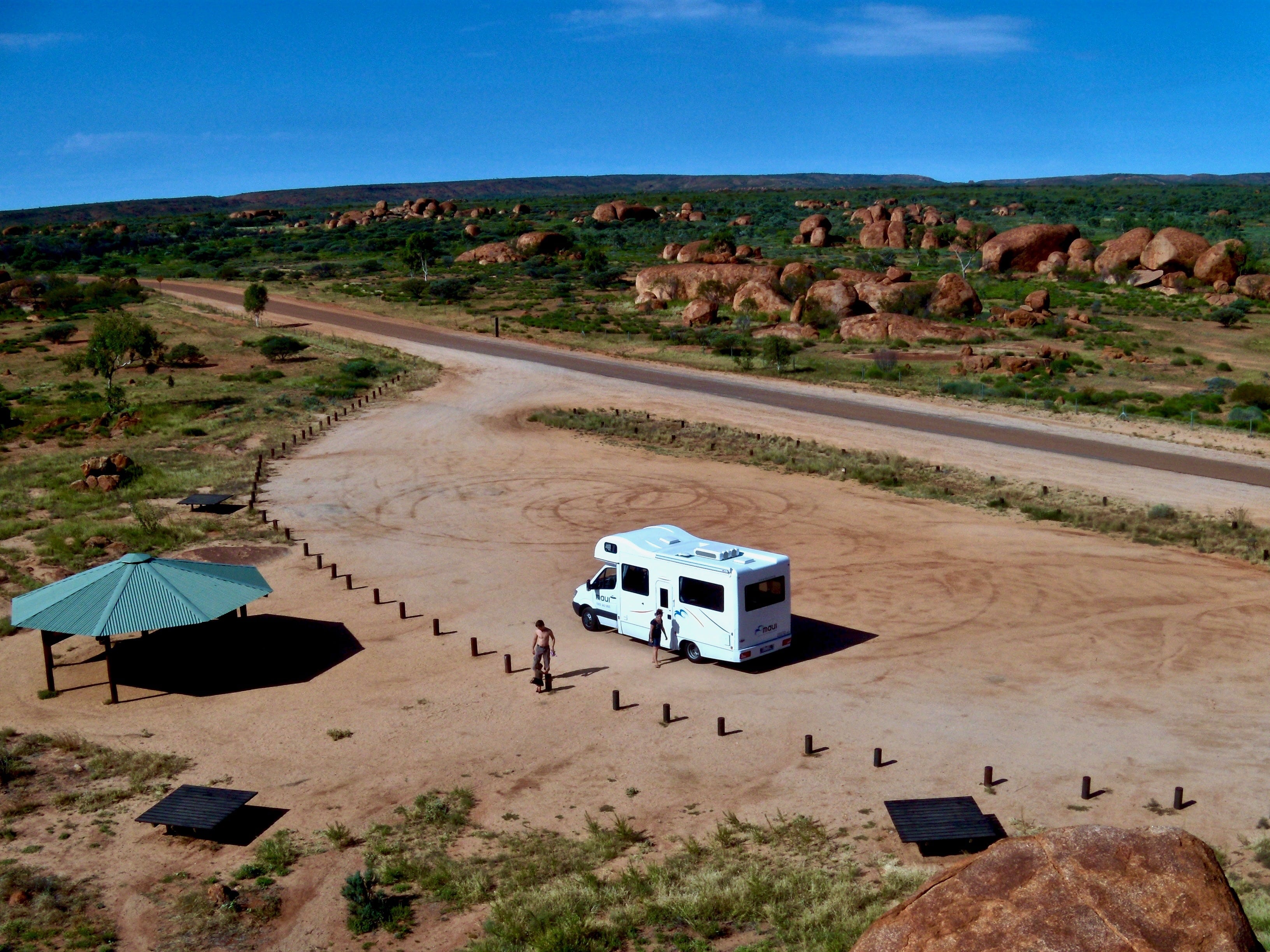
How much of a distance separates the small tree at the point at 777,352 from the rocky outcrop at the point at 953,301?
16313mm

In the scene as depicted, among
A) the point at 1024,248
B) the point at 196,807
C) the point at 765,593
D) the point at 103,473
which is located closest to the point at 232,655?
the point at 196,807

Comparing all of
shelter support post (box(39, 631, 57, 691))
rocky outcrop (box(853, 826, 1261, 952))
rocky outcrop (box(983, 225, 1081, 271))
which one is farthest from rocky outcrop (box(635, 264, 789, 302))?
rocky outcrop (box(853, 826, 1261, 952))

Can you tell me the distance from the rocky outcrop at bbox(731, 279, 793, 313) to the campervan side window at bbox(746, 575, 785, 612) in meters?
53.2

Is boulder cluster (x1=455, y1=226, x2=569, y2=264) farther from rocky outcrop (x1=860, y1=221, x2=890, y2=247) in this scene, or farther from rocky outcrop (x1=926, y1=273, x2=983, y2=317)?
rocky outcrop (x1=926, y1=273, x2=983, y2=317)

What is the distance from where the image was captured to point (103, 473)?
35.9 m

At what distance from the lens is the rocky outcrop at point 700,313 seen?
70875mm

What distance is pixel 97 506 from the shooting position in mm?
32969

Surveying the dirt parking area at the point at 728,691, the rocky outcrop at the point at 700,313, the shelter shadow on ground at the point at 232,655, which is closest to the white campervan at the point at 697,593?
the dirt parking area at the point at 728,691

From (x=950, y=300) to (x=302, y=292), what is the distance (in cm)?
5310

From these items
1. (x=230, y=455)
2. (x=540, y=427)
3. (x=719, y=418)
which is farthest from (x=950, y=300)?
(x=230, y=455)

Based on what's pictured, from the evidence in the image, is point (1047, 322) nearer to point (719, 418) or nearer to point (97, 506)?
point (719, 418)

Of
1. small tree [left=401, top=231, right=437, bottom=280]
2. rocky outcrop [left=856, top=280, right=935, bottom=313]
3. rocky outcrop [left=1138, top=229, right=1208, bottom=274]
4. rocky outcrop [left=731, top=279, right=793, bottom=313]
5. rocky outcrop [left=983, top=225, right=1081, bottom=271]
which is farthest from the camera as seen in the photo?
small tree [left=401, top=231, right=437, bottom=280]

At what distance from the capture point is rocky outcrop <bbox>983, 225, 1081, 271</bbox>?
9094 cm

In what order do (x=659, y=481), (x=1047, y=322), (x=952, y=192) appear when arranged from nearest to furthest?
(x=659, y=481), (x=1047, y=322), (x=952, y=192)
